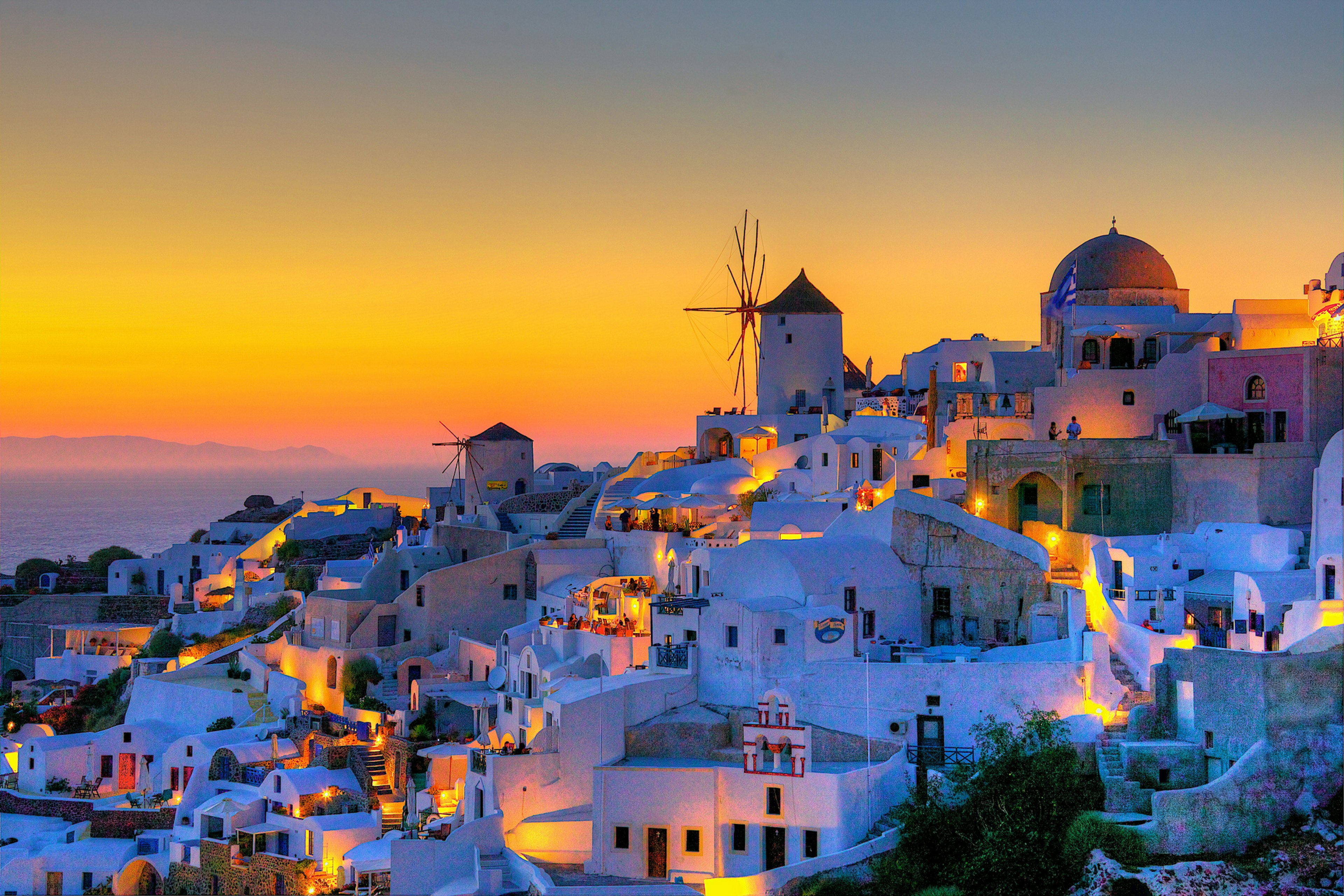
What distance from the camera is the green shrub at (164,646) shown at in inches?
1805

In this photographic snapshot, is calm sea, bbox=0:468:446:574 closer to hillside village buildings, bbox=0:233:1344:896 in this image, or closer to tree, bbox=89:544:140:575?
tree, bbox=89:544:140:575

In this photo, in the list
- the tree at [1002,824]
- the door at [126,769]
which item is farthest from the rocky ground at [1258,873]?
the door at [126,769]

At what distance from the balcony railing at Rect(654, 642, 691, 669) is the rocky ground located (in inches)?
357

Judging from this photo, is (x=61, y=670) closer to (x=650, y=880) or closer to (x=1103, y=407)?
(x=650, y=880)

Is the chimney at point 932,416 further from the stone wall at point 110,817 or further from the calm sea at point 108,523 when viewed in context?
the calm sea at point 108,523

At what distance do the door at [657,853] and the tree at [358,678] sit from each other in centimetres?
1157

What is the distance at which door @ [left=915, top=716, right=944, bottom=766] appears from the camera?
27750 mm

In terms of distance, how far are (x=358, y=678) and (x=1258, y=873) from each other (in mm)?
21154

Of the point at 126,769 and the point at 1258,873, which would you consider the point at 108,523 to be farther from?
the point at 1258,873

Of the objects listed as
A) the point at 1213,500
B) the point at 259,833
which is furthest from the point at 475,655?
the point at 1213,500

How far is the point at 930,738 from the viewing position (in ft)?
91.5

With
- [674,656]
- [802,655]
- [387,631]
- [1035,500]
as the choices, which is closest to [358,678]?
[387,631]

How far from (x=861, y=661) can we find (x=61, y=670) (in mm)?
29928

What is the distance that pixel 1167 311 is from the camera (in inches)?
1512
